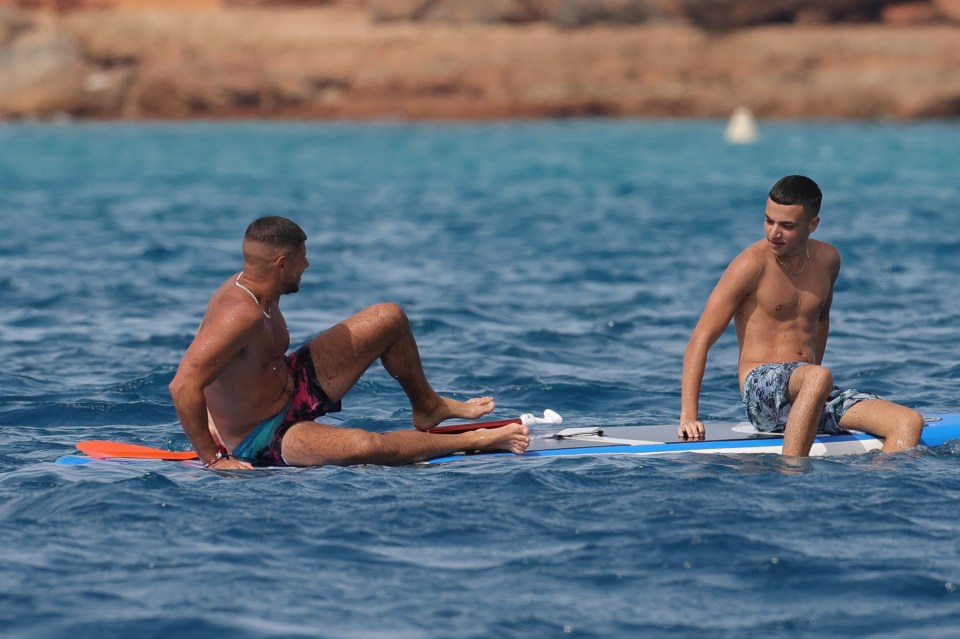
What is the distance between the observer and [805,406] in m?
7.08

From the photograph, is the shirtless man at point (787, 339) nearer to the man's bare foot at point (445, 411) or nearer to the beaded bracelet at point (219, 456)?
the man's bare foot at point (445, 411)

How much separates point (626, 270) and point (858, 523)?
997 centimetres

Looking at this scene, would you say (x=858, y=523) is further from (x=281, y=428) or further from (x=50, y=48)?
(x=50, y=48)

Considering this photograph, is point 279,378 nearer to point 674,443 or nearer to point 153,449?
point 153,449

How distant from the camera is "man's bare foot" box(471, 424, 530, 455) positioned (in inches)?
293

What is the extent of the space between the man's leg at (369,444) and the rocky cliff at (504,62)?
48.3m

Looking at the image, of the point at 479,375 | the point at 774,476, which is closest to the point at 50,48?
the point at 479,375

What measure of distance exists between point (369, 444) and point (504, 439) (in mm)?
816

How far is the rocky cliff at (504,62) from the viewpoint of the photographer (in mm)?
54562

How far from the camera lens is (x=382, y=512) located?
6.36m

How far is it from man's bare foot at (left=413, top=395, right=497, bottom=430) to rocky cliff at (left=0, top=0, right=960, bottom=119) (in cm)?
4790

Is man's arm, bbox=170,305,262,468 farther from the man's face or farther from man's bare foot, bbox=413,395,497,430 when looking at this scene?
the man's face

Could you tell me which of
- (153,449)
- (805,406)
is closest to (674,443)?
(805,406)

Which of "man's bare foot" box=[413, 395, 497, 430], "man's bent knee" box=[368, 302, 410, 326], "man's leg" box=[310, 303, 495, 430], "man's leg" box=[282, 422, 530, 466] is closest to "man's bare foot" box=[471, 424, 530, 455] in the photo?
"man's leg" box=[282, 422, 530, 466]
